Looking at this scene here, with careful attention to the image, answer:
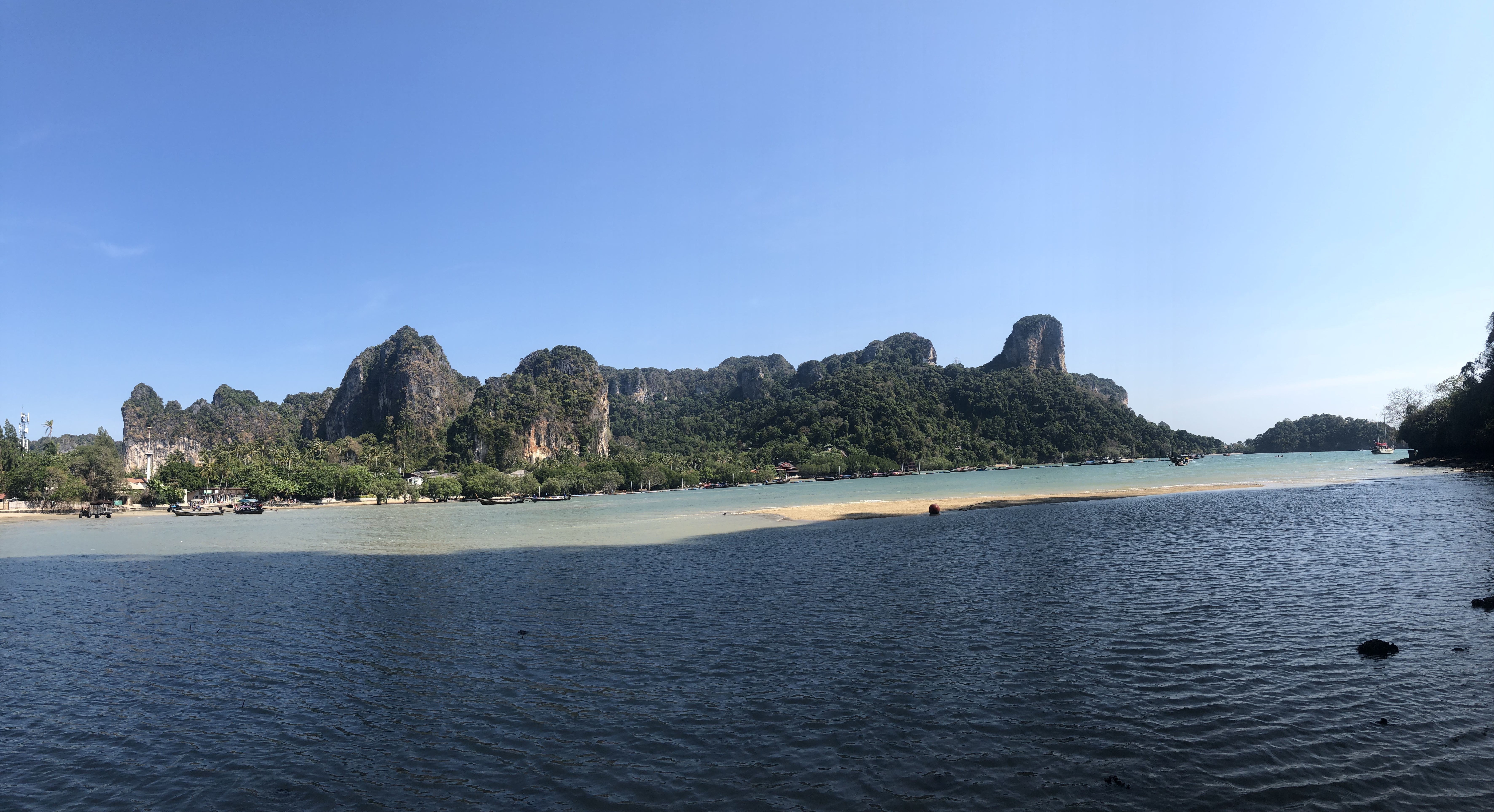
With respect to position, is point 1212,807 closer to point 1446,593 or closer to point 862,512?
point 1446,593

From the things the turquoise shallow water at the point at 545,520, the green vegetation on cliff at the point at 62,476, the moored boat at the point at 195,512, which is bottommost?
the turquoise shallow water at the point at 545,520

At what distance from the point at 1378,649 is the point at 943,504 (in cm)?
5001

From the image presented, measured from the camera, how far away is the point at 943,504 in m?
63.2

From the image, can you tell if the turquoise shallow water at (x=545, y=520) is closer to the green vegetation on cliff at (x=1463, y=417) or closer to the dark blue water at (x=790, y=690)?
the green vegetation on cliff at (x=1463, y=417)

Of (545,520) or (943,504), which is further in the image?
(545,520)

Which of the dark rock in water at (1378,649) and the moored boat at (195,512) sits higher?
the moored boat at (195,512)

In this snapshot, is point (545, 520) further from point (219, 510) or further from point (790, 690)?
point (790, 690)

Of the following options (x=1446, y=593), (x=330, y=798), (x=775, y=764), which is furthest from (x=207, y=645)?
(x=1446, y=593)

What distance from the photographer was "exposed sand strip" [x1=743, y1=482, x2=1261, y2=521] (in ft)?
187

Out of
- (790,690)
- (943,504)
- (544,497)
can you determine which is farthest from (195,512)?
(790,690)

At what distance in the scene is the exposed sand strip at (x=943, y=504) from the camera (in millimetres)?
56906

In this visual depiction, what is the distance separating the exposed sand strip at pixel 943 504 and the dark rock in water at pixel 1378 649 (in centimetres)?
3906

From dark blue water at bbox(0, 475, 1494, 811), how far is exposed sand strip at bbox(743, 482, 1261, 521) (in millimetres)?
29714

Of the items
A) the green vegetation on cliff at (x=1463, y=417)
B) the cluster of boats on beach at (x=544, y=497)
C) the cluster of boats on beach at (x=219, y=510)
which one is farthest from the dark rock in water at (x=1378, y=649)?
the cluster of boats on beach at (x=544, y=497)
